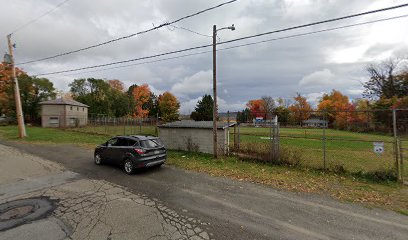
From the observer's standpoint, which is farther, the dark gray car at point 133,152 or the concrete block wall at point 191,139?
the concrete block wall at point 191,139

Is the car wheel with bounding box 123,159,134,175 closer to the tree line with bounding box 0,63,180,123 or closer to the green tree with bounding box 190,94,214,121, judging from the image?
the tree line with bounding box 0,63,180,123

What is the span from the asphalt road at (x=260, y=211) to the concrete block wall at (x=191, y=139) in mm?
4608

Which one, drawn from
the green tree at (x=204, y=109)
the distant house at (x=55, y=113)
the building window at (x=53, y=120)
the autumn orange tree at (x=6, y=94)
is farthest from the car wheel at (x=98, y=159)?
the green tree at (x=204, y=109)

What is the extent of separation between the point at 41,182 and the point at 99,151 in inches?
117

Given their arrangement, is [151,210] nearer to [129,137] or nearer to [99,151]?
[129,137]

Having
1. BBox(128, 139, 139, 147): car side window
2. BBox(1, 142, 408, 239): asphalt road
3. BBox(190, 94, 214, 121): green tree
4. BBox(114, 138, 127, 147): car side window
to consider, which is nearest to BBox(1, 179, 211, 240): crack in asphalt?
BBox(1, 142, 408, 239): asphalt road

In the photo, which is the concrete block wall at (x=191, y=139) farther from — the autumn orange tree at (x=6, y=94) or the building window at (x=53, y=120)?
the autumn orange tree at (x=6, y=94)

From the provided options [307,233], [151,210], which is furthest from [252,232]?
[151,210]

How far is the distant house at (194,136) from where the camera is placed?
1286 centimetres

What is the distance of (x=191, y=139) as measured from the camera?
14.1 m

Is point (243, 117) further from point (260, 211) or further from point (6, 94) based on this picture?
point (6, 94)

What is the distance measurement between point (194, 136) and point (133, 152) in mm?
5510

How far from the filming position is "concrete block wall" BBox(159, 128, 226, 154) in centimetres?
1295

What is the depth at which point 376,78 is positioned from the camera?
153 ft
